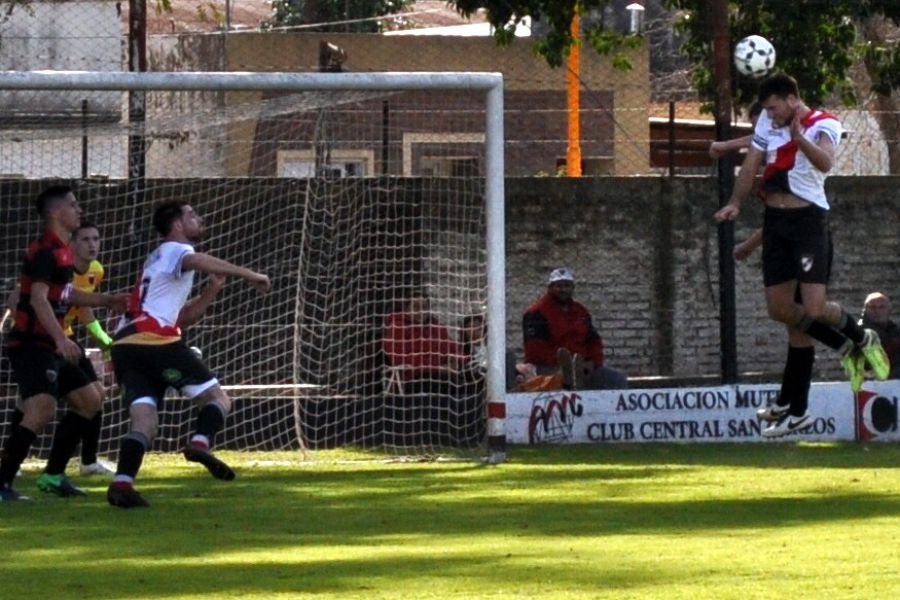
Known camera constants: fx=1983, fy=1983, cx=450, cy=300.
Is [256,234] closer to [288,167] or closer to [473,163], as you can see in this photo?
[288,167]

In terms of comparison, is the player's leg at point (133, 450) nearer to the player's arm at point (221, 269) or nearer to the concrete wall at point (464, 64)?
the player's arm at point (221, 269)

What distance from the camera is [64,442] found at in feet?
42.7

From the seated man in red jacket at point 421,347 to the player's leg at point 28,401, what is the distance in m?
5.34

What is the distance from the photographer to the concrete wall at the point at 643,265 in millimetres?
21531

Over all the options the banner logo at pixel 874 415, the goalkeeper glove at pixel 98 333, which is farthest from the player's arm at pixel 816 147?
the banner logo at pixel 874 415

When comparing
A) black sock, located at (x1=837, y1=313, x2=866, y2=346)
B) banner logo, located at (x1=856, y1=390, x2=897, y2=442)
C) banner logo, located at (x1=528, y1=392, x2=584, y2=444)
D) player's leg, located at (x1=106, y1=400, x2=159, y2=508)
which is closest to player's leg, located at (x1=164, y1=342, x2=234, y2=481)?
player's leg, located at (x1=106, y1=400, x2=159, y2=508)

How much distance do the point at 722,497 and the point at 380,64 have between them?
70.7 ft

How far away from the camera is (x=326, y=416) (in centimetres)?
1758

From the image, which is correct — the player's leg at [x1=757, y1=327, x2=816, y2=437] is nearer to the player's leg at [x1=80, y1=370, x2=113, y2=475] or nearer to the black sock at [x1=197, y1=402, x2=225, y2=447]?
the black sock at [x1=197, y1=402, x2=225, y2=447]

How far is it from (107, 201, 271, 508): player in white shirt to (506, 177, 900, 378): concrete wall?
9.60 m

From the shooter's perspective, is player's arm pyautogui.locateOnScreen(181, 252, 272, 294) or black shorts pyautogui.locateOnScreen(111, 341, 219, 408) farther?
black shorts pyautogui.locateOnScreen(111, 341, 219, 408)

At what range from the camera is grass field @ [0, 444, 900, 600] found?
26.4 ft

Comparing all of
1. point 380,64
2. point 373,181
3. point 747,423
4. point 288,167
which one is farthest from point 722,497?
point 380,64

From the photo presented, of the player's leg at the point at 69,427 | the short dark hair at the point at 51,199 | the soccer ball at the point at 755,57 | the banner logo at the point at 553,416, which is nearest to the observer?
the short dark hair at the point at 51,199
